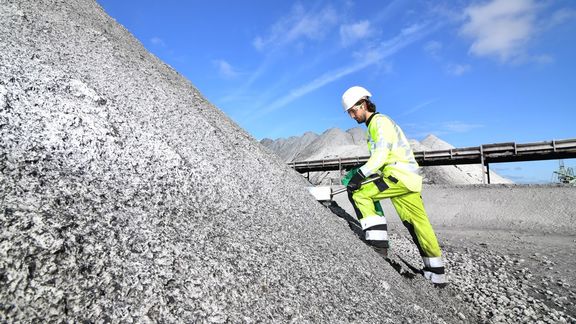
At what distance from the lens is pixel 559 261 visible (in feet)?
16.4

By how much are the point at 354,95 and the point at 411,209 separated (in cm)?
156

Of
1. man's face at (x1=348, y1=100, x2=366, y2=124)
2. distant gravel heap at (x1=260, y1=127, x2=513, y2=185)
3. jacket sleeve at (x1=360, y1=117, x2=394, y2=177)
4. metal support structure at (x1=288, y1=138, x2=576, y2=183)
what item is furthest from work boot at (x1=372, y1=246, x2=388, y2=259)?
distant gravel heap at (x1=260, y1=127, x2=513, y2=185)

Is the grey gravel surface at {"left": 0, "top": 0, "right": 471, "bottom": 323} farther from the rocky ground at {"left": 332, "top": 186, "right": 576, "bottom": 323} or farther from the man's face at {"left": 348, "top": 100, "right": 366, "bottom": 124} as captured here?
the man's face at {"left": 348, "top": 100, "right": 366, "bottom": 124}

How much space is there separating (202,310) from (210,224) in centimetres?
71

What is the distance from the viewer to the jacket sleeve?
349 cm

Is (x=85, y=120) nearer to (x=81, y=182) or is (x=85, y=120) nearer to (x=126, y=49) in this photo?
(x=81, y=182)

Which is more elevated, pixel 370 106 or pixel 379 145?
pixel 370 106

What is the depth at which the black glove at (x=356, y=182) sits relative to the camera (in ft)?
11.8

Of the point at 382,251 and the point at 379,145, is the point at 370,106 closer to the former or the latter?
the point at 379,145

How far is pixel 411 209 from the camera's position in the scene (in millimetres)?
3512

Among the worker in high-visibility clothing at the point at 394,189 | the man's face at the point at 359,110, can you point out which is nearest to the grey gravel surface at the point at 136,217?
the worker in high-visibility clothing at the point at 394,189

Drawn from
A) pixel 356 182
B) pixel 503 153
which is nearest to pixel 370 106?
pixel 356 182

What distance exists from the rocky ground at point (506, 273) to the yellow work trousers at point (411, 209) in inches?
16.0

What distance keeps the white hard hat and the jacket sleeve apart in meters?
0.42
